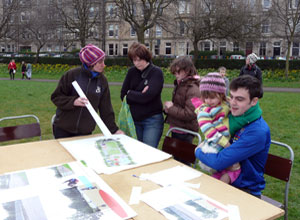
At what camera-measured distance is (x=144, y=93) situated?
3.50 m

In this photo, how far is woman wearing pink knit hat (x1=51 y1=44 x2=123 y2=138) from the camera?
3.11m

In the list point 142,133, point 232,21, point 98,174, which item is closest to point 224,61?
point 232,21

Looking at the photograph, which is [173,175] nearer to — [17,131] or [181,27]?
[17,131]

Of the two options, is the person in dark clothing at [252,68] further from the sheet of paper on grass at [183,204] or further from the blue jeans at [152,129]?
the sheet of paper on grass at [183,204]

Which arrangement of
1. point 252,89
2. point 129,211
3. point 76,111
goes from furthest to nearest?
point 76,111 → point 252,89 → point 129,211

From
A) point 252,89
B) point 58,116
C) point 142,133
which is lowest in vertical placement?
point 142,133

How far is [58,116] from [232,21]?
755 inches

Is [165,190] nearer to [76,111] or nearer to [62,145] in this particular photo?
[62,145]

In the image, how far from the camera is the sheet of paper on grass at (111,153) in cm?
232

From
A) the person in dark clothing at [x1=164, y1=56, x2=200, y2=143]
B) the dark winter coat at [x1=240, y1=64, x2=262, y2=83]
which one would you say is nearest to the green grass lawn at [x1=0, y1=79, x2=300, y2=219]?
the dark winter coat at [x1=240, y1=64, x2=262, y2=83]

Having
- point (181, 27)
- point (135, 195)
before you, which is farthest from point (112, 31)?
point (135, 195)

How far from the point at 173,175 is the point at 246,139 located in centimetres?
61

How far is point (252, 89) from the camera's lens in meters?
2.29

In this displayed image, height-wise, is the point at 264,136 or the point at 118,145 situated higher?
the point at 264,136
